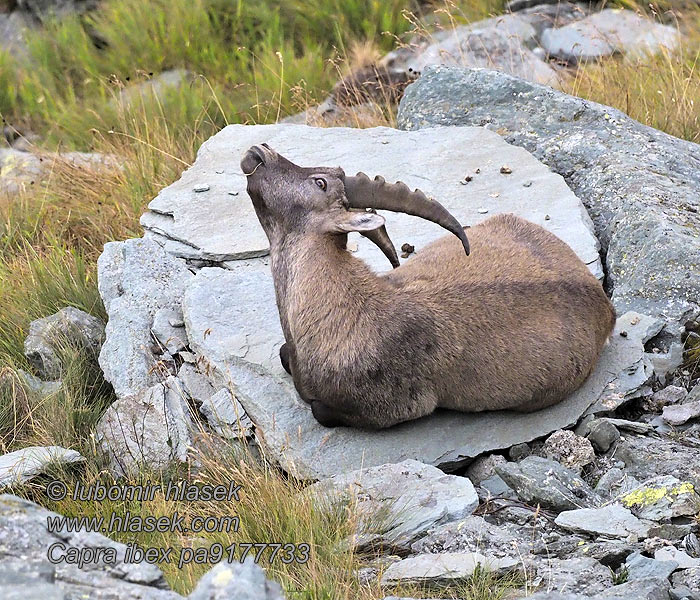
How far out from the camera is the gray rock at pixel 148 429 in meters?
5.80

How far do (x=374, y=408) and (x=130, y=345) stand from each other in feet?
5.80

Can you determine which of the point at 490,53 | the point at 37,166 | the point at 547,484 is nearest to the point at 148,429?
the point at 547,484

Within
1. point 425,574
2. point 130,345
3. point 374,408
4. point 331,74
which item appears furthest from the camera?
point 331,74

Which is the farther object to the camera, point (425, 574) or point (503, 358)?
point (503, 358)

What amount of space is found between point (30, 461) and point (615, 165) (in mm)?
4602

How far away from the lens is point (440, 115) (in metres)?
8.93

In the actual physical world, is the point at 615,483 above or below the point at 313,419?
below

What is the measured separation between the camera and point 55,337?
273 inches

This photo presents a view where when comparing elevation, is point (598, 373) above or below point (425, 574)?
below

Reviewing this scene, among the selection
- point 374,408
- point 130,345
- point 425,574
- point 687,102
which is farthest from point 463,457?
point 687,102

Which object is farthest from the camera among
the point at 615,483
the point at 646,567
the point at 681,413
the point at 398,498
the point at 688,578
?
the point at 681,413

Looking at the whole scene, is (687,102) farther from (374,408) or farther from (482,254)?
(374,408)

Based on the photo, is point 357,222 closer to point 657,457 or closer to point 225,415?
point 225,415

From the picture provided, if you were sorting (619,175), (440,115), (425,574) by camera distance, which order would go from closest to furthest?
(425,574), (619,175), (440,115)
